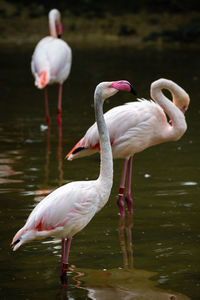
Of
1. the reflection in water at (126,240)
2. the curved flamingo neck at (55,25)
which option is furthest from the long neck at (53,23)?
the reflection in water at (126,240)

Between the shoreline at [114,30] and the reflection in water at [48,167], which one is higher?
the shoreline at [114,30]

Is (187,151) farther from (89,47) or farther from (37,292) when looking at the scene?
(89,47)

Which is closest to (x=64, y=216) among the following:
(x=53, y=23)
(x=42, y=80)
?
(x=42, y=80)

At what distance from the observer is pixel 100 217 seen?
20.6ft

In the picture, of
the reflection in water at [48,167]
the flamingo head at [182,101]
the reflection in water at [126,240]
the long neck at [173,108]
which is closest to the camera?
the reflection in water at [126,240]

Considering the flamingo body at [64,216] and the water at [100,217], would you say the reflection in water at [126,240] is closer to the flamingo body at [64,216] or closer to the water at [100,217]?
the water at [100,217]

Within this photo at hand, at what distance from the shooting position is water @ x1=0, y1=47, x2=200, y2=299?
480cm

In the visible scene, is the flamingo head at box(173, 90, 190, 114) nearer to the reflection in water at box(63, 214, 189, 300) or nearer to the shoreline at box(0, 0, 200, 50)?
the reflection in water at box(63, 214, 189, 300)

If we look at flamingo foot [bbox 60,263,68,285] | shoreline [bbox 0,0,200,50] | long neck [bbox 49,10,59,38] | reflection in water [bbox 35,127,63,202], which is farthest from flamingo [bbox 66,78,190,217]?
shoreline [bbox 0,0,200,50]

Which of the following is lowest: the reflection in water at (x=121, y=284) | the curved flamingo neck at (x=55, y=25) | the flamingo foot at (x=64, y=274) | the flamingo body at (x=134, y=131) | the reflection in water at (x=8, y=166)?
the reflection in water at (x=121, y=284)

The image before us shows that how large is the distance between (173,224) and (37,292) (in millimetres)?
1704

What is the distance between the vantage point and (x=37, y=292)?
4.66 meters

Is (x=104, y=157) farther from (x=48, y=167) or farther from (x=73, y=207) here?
(x=48, y=167)

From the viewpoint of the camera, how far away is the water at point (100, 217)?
15.8 feet
